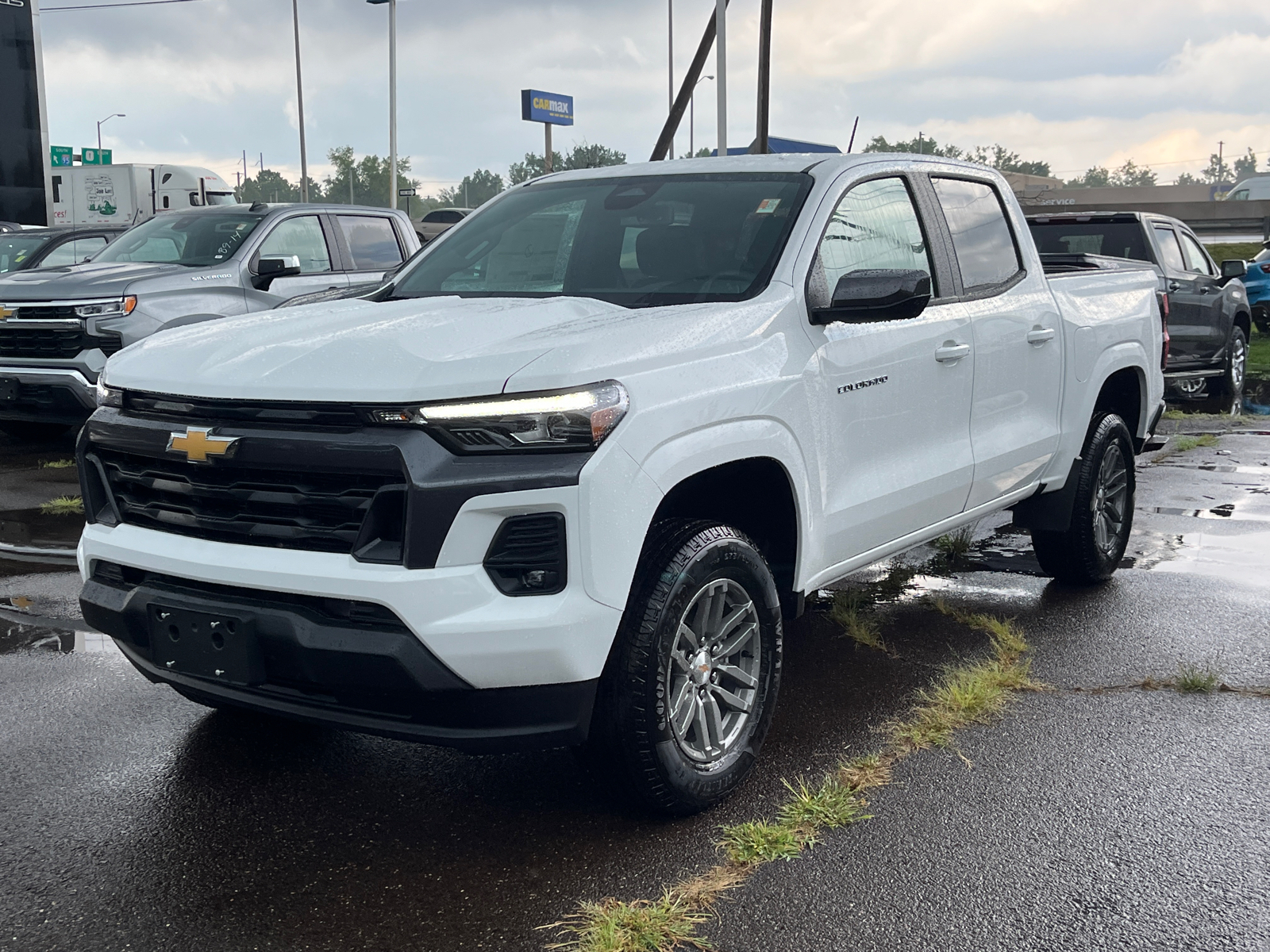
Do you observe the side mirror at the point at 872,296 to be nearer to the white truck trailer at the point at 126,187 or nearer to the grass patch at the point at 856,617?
the grass patch at the point at 856,617

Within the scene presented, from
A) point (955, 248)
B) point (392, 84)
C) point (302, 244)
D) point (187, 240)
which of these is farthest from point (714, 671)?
point (392, 84)

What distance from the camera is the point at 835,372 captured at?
404 cm

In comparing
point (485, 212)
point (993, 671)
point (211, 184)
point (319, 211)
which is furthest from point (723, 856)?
point (211, 184)

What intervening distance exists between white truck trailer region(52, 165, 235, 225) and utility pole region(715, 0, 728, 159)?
1674cm

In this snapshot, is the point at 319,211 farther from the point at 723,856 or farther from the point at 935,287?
the point at 723,856

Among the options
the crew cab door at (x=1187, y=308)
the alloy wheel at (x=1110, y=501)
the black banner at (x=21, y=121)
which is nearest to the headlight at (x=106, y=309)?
the alloy wheel at (x=1110, y=501)

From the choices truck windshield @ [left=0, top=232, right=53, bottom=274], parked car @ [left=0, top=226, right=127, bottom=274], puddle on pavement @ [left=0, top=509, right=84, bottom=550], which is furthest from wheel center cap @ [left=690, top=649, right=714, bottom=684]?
truck windshield @ [left=0, top=232, right=53, bottom=274]

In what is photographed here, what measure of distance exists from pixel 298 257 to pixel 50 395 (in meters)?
2.31

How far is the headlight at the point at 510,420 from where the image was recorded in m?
3.07

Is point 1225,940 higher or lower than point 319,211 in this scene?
lower

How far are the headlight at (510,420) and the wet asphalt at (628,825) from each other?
1.12 metres

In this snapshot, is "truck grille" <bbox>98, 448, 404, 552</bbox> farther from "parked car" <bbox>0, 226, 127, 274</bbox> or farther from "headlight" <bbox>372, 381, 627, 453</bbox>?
"parked car" <bbox>0, 226, 127, 274</bbox>

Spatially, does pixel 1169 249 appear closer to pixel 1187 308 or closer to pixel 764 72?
pixel 1187 308

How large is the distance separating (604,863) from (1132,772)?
1730mm
